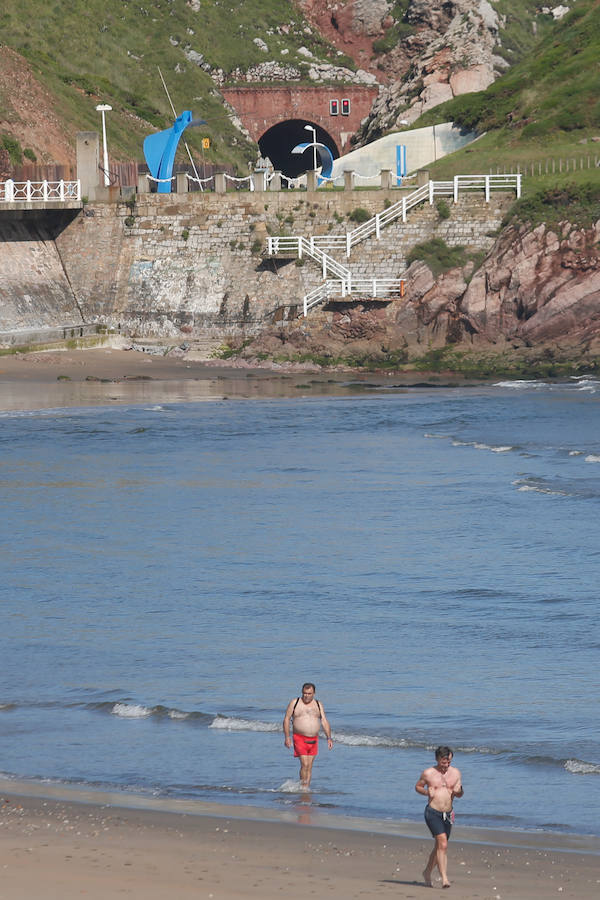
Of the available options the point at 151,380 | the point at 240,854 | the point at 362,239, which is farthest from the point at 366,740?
the point at 362,239

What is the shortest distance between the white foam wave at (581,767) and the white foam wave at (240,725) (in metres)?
3.27

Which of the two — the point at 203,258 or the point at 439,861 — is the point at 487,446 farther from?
the point at 439,861

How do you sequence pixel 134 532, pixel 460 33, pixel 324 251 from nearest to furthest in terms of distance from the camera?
pixel 134 532
pixel 324 251
pixel 460 33

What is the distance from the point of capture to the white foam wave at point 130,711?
52.6 feet

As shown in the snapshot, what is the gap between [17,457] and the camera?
34375 millimetres

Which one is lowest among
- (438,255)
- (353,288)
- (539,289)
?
(539,289)

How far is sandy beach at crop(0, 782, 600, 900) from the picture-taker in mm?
10562

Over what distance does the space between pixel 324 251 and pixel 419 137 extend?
1511cm

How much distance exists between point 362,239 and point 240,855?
45.0 meters

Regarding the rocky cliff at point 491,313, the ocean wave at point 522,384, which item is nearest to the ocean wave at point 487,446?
the ocean wave at point 522,384

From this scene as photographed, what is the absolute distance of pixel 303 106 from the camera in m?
88.9

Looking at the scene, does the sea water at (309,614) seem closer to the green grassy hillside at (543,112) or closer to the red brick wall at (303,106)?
the green grassy hillside at (543,112)

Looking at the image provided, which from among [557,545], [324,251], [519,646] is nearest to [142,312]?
[324,251]

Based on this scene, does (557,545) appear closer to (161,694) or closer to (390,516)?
(390,516)
